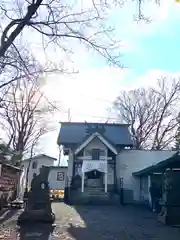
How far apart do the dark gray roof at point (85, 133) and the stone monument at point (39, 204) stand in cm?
1540

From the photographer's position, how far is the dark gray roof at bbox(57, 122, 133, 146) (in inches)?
1177

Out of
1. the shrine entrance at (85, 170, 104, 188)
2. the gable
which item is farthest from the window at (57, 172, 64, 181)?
the gable

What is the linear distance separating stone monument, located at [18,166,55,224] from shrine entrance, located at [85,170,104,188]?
14.2 meters

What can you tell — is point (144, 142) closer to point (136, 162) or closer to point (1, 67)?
point (136, 162)

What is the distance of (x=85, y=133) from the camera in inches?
1222

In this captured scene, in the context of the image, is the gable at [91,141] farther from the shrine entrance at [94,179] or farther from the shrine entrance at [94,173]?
the shrine entrance at [94,179]

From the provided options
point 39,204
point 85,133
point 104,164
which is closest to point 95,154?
point 104,164

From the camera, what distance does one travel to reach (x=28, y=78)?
9570mm

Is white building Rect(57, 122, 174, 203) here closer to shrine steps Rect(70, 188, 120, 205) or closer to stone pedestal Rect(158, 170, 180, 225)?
shrine steps Rect(70, 188, 120, 205)

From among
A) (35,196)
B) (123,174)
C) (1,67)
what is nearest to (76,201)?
(123,174)

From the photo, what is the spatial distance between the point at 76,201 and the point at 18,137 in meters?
9.72

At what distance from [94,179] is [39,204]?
15226 mm

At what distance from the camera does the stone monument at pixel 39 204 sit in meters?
12.6

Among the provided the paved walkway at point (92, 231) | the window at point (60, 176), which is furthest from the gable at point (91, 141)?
the paved walkway at point (92, 231)
